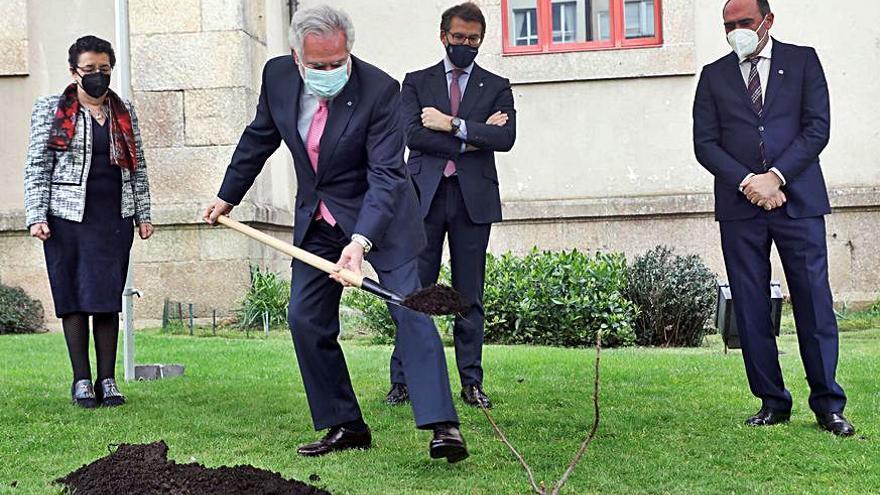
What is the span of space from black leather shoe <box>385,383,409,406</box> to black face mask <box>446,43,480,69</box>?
6.40 feet

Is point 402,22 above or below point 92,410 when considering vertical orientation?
above

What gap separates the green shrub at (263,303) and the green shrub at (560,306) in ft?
7.15

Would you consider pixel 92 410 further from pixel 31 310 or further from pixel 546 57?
pixel 546 57

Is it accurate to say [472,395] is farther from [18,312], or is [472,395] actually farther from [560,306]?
[18,312]

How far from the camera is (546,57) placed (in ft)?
42.3

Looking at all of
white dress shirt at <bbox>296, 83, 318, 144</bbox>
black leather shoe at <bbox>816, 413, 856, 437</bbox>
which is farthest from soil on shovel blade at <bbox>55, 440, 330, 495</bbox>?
black leather shoe at <bbox>816, 413, 856, 437</bbox>

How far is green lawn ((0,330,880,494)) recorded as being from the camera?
498cm

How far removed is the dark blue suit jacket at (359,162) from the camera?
5340mm

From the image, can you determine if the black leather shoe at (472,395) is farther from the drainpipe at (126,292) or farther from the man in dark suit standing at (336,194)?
the drainpipe at (126,292)

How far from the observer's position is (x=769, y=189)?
5.94 metres

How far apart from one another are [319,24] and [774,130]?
2.48m

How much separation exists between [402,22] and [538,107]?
1.77 meters

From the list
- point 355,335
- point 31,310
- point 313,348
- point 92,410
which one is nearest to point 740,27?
Result: point 313,348

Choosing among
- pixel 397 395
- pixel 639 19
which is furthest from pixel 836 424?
pixel 639 19
